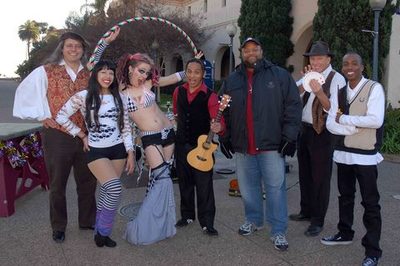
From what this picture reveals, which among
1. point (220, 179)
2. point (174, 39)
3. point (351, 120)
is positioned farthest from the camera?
point (174, 39)

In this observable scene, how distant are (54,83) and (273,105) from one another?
2.17 metres

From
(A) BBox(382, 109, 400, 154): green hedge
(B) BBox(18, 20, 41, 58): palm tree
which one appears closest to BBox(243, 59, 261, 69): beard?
(A) BBox(382, 109, 400, 154): green hedge

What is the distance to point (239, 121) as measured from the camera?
4250mm

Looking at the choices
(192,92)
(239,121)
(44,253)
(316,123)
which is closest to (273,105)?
(239,121)

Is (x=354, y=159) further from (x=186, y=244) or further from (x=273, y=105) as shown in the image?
(x=186, y=244)

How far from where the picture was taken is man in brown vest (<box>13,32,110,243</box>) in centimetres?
414

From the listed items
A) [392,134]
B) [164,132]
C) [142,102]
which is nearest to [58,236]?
[164,132]

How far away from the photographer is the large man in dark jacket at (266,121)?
4.10 m

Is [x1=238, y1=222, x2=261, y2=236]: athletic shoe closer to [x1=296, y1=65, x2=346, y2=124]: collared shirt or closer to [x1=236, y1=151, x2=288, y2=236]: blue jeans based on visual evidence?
[x1=236, y1=151, x2=288, y2=236]: blue jeans

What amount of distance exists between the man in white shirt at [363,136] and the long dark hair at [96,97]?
6.52 feet

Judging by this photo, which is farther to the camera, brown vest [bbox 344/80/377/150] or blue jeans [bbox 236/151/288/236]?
blue jeans [bbox 236/151/288/236]

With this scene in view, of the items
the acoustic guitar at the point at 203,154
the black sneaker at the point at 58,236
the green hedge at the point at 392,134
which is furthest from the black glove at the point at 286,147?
the green hedge at the point at 392,134

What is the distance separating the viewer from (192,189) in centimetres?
490

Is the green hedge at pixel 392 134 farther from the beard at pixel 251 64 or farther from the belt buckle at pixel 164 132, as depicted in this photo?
the belt buckle at pixel 164 132
